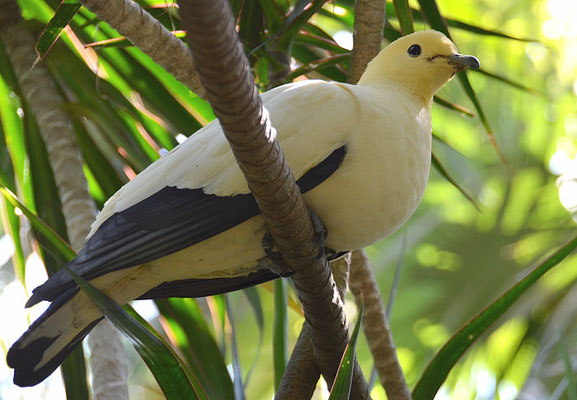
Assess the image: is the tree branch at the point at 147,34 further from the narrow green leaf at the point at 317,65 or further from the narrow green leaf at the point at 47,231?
the narrow green leaf at the point at 47,231

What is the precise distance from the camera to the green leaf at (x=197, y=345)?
197cm

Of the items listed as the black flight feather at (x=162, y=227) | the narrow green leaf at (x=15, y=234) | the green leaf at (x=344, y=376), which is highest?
the narrow green leaf at (x=15, y=234)

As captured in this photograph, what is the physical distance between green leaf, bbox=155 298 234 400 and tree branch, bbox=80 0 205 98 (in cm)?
59

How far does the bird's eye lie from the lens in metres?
2.10

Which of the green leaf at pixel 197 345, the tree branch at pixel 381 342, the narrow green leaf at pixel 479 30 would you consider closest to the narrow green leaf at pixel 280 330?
the green leaf at pixel 197 345

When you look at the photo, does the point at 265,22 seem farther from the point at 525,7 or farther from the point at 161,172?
the point at 525,7

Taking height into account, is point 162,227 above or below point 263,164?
above

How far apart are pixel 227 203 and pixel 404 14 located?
0.86 meters

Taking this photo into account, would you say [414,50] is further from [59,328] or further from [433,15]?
[59,328]

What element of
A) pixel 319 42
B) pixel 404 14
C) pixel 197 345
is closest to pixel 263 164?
pixel 197 345

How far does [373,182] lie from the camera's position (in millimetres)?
1645

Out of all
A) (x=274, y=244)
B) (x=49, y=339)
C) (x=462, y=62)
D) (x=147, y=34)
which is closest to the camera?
(x=274, y=244)

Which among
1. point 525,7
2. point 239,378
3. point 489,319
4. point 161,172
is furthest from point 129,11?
point 525,7

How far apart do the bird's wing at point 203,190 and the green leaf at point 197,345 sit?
49 cm
